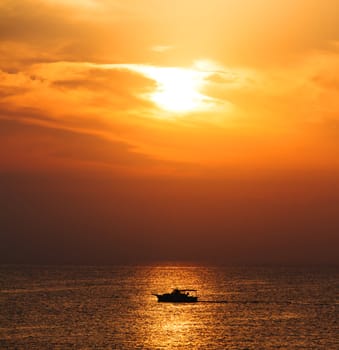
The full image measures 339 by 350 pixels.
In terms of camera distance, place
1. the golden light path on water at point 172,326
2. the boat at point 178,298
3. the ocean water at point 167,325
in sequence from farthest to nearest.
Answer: the boat at point 178,298 → the golden light path on water at point 172,326 → the ocean water at point 167,325

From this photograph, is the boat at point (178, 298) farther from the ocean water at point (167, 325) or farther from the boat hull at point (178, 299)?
the ocean water at point (167, 325)

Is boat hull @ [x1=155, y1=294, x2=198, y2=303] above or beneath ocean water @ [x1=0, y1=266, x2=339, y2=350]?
above

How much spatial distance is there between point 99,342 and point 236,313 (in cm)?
5802

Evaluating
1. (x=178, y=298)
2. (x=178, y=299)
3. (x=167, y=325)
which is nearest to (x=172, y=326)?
(x=167, y=325)

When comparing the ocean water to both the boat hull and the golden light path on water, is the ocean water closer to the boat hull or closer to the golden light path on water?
the golden light path on water

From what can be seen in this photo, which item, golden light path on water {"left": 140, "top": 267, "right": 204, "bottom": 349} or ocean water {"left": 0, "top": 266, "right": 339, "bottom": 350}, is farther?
golden light path on water {"left": 140, "top": 267, "right": 204, "bottom": 349}

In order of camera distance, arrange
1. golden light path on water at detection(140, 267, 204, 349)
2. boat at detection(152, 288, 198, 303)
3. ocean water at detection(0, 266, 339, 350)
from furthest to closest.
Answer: boat at detection(152, 288, 198, 303) → golden light path on water at detection(140, 267, 204, 349) → ocean water at detection(0, 266, 339, 350)

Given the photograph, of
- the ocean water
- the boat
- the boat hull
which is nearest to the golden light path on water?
the ocean water

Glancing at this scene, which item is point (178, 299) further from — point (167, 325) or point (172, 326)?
point (172, 326)

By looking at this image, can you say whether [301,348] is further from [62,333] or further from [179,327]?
[62,333]

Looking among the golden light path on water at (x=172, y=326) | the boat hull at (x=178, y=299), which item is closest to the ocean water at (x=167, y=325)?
the golden light path on water at (x=172, y=326)

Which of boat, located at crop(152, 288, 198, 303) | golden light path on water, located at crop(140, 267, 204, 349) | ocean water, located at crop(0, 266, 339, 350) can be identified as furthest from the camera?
boat, located at crop(152, 288, 198, 303)

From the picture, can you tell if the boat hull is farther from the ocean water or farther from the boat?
the ocean water

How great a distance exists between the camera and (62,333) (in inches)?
4813
